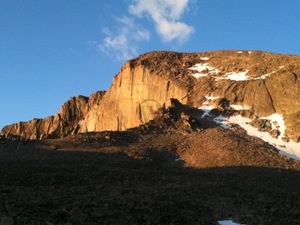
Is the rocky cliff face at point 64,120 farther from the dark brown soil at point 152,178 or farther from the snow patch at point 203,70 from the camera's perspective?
the dark brown soil at point 152,178

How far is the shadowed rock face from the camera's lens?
50562mm

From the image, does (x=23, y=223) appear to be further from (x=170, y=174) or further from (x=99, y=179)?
(x=170, y=174)

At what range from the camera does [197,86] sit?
54.2 m

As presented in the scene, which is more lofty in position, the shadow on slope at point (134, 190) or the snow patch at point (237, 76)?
the snow patch at point (237, 76)

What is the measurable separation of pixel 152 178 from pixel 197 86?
25.3m

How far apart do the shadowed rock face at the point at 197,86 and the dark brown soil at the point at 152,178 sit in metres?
7.42

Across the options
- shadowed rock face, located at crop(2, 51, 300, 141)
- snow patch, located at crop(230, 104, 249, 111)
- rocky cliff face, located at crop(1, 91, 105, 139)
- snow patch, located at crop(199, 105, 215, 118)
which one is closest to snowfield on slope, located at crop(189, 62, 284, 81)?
shadowed rock face, located at crop(2, 51, 300, 141)

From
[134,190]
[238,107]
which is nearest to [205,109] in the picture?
[238,107]

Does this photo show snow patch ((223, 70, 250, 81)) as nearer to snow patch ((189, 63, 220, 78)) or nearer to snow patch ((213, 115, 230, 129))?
snow patch ((189, 63, 220, 78))

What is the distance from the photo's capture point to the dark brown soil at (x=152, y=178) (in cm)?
2027

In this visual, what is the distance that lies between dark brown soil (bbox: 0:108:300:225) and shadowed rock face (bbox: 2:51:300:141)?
742cm

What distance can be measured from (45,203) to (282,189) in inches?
619

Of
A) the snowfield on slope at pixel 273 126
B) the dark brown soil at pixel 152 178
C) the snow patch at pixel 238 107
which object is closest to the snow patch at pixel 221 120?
the snowfield on slope at pixel 273 126

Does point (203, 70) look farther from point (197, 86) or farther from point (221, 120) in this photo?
point (221, 120)
